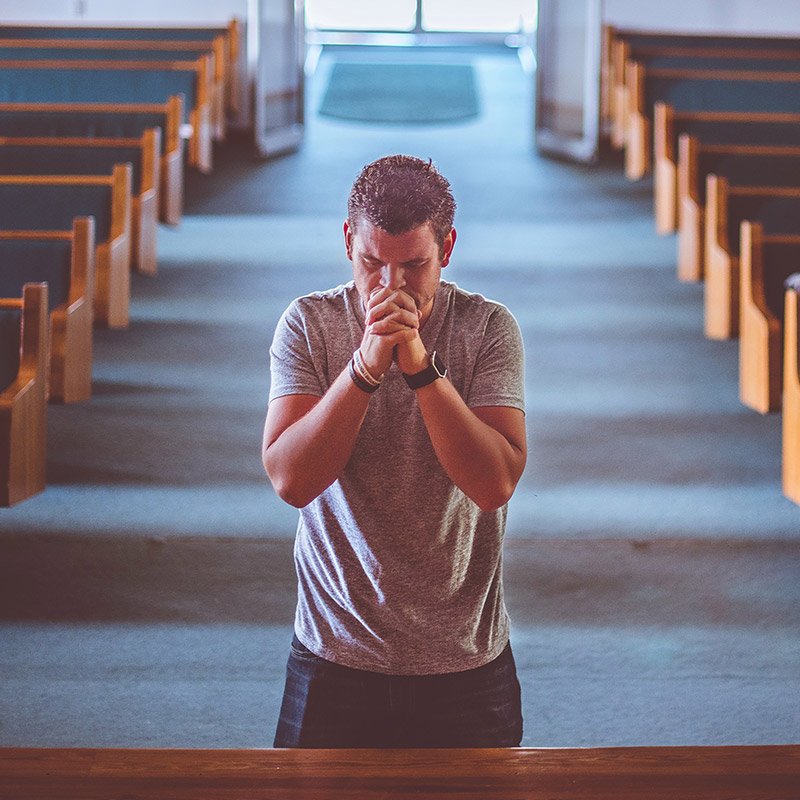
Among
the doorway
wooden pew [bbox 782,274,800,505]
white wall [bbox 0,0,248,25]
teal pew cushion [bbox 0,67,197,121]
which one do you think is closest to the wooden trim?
wooden pew [bbox 782,274,800,505]

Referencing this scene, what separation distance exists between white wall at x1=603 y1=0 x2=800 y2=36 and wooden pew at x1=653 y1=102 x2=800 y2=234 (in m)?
0.92

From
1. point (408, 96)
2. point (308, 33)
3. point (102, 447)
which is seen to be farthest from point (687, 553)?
point (308, 33)

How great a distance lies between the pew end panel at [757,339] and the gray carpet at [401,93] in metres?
1.47

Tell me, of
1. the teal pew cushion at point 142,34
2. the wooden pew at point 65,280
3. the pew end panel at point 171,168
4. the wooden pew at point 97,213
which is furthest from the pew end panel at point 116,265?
the teal pew cushion at point 142,34

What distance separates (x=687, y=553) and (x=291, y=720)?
0.56m

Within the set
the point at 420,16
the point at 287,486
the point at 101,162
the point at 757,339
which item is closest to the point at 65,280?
the point at 101,162

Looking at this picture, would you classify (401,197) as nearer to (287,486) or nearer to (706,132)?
(287,486)

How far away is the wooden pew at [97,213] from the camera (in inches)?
49.8

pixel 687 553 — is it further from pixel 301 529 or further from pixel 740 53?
pixel 740 53

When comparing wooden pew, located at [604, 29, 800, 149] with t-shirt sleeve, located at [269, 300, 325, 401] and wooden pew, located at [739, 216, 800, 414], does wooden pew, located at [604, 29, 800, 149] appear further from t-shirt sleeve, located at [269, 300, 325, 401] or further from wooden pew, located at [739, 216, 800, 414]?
t-shirt sleeve, located at [269, 300, 325, 401]

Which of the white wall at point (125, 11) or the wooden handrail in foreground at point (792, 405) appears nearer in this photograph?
the wooden handrail in foreground at point (792, 405)

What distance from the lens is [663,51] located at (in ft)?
6.93

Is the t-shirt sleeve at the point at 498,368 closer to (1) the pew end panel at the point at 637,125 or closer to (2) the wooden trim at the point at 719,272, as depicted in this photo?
(2) the wooden trim at the point at 719,272

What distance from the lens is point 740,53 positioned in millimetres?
2135
